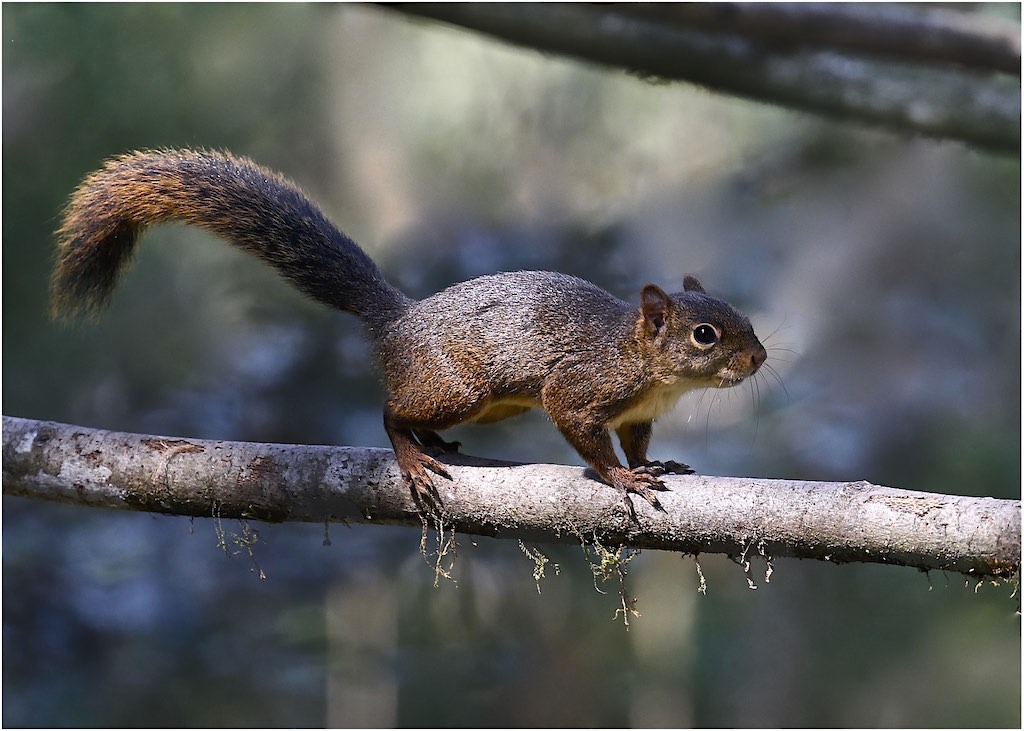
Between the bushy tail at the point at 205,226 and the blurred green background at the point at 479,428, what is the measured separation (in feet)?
3.41

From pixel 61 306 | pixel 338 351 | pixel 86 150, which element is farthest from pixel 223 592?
pixel 86 150

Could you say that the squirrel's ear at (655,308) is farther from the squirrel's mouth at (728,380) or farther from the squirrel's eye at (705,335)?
the squirrel's mouth at (728,380)

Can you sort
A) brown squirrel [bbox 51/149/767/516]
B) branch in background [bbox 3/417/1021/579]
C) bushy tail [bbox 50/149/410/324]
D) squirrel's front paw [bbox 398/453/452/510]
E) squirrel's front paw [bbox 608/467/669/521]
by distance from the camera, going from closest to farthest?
branch in background [bbox 3/417/1021/579]
squirrel's front paw [bbox 608/467/669/521]
squirrel's front paw [bbox 398/453/452/510]
brown squirrel [bbox 51/149/767/516]
bushy tail [bbox 50/149/410/324]

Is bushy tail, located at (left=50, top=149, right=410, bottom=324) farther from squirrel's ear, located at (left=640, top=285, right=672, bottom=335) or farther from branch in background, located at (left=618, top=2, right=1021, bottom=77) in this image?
branch in background, located at (left=618, top=2, right=1021, bottom=77)

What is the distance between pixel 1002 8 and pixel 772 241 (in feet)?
6.45

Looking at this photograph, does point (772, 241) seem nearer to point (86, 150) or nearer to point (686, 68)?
point (686, 68)

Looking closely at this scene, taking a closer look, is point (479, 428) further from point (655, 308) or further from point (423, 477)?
point (423, 477)

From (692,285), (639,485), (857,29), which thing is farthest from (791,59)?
(639,485)

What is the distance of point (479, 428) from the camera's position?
4.36 metres

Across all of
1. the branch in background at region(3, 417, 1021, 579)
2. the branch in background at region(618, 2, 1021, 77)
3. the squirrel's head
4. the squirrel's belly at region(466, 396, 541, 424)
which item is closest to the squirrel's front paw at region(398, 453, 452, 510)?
the branch in background at region(3, 417, 1021, 579)

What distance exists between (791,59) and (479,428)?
209cm

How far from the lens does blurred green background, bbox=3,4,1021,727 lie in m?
4.57

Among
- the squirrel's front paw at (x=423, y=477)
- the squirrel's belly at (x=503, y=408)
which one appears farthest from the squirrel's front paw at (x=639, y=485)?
the squirrel's belly at (x=503, y=408)

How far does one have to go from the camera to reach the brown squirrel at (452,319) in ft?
9.96
